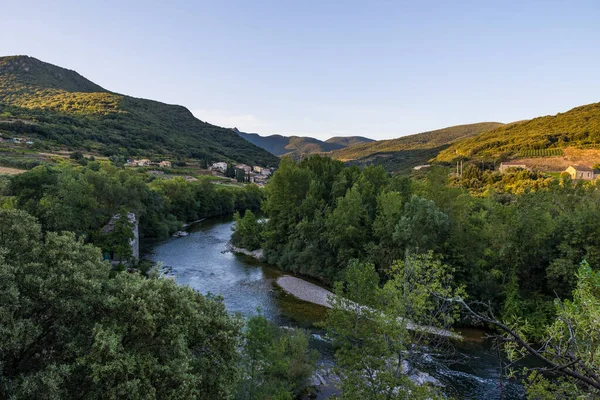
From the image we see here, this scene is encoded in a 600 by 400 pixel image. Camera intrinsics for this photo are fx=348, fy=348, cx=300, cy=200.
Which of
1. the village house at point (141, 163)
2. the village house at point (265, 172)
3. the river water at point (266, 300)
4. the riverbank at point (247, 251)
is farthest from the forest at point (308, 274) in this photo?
the village house at point (265, 172)

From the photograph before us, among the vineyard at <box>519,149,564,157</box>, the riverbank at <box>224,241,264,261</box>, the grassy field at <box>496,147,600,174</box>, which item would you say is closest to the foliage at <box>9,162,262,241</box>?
the riverbank at <box>224,241,264,261</box>

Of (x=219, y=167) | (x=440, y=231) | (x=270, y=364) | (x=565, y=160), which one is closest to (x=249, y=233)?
(x=440, y=231)

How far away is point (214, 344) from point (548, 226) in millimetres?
26751

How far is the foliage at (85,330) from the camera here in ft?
25.2

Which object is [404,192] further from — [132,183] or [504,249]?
[132,183]

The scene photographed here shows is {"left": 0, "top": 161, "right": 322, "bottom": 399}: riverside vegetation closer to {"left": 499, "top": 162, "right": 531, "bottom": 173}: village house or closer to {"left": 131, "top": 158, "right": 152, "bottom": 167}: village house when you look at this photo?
{"left": 499, "top": 162, "right": 531, "bottom": 173}: village house

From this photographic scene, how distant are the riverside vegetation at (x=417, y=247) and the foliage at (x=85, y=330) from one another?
6080mm

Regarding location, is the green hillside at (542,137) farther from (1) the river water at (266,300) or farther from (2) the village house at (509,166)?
(1) the river water at (266,300)

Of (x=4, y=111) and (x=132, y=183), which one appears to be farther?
(x=4, y=111)

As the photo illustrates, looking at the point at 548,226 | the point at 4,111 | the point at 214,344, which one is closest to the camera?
the point at 214,344

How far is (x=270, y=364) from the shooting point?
15922mm

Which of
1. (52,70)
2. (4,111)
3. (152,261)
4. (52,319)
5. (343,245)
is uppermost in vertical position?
(52,70)

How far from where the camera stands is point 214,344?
431 inches

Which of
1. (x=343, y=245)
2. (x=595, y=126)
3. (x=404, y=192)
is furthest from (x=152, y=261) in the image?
(x=595, y=126)
